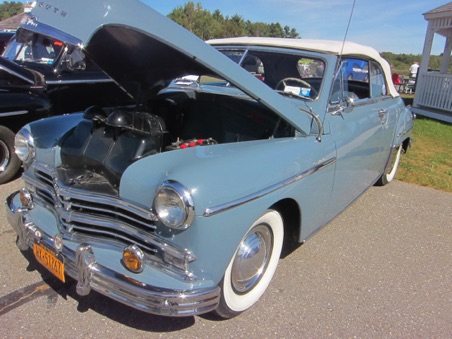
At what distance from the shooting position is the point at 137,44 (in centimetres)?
256

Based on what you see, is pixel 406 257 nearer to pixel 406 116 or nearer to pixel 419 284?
pixel 419 284

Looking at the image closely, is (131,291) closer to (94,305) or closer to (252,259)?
(94,305)

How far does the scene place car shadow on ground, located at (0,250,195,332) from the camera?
2369 mm

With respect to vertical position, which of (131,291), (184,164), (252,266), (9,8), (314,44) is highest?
(9,8)

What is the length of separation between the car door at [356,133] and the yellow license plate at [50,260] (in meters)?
1.99

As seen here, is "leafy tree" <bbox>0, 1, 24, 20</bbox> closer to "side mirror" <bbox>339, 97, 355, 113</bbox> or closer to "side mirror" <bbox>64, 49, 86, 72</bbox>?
"side mirror" <bbox>64, 49, 86, 72</bbox>

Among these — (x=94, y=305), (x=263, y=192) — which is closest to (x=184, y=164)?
(x=263, y=192)

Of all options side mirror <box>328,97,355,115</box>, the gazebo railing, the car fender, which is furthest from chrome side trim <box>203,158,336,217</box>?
the gazebo railing

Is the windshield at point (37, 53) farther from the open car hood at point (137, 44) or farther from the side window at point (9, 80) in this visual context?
the open car hood at point (137, 44)

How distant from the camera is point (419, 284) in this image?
2.99 meters

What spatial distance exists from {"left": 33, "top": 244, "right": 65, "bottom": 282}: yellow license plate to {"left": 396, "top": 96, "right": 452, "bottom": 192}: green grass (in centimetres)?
477

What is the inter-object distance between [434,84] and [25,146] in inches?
472

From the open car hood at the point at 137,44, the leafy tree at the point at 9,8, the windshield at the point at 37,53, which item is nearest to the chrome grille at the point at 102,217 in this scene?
the open car hood at the point at 137,44

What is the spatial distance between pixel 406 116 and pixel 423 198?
102 cm
